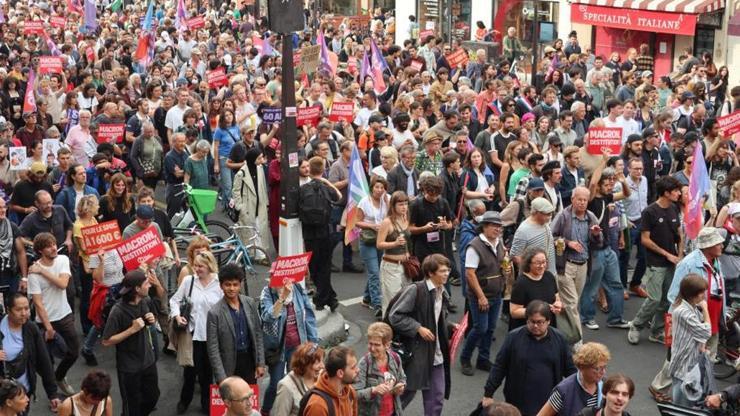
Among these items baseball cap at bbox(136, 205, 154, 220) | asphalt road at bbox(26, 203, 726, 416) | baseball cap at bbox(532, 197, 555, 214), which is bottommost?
asphalt road at bbox(26, 203, 726, 416)

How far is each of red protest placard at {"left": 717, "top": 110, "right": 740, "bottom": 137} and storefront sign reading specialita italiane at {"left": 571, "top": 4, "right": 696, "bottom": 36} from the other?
1438 cm

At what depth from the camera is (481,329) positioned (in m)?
10.3

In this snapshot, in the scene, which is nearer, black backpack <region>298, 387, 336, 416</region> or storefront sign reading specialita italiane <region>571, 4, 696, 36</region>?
black backpack <region>298, 387, 336, 416</region>

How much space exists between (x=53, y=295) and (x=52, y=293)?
0.02 meters

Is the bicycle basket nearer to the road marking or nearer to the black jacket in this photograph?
the road marking

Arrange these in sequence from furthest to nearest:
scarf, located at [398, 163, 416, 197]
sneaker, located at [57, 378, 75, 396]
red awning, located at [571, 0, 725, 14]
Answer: red awning, located at [571, 0, 725, 14], scarf, located at [398, 163, 416, 197], sneaker, located at [57, 378, 75, 396]

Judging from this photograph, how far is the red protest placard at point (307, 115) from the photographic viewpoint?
622 inches

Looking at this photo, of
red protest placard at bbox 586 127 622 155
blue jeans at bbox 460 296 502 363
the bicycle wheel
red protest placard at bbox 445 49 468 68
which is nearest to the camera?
blue jeans at bbox 460 296 502 363

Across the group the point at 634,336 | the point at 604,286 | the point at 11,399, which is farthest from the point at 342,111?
the point at 11,399

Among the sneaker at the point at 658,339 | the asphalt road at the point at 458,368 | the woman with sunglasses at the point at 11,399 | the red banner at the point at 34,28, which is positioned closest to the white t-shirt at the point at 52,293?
the asphalt road at the point at 458,368

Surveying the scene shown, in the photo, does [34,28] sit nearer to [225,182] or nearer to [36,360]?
[225,182]

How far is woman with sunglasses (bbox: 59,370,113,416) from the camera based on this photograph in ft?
24.6

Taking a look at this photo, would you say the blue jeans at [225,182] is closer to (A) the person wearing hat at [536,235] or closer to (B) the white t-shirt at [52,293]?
(B) the white t-shirt at [52,293]

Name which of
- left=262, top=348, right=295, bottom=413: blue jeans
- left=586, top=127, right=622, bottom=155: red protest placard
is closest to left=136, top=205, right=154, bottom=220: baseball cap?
left=262, top=348, right=295, bottom=413: blue jeans
